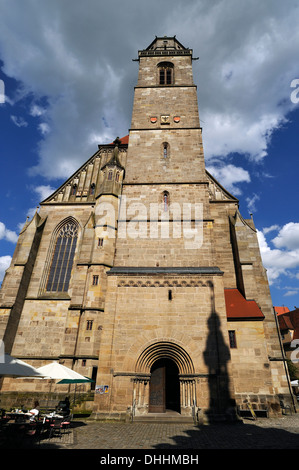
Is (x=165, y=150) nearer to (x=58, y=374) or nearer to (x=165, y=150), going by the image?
(x=165, y=150)

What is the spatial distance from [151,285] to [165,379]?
439 cm

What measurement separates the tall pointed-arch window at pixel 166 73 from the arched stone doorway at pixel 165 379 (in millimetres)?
20912

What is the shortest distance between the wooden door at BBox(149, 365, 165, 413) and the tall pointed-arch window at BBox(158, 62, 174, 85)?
2169 centimetres

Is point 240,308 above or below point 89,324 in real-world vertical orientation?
above

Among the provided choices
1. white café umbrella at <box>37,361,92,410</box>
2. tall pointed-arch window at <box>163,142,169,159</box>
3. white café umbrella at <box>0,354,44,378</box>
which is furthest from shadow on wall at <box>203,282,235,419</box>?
tall pointed-arch window at <box>163,142,169,159</box>

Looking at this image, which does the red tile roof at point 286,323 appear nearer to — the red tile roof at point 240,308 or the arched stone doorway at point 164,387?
the red tile roof at point 240,308

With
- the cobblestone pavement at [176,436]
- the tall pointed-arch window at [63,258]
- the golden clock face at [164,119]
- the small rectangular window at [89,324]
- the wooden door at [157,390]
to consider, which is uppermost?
the golden clock face at [164,119]

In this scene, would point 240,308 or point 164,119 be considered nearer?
point 240,308

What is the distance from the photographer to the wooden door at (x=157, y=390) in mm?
11883

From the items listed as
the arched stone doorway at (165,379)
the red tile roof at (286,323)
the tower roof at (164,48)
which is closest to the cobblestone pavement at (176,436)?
the arched stone doorway at (165,379)

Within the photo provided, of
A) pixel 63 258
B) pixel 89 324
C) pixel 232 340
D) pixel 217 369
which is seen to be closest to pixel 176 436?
A: pixel 217 369

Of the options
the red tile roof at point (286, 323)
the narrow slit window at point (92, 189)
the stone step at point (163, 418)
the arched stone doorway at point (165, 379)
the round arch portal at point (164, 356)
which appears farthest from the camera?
the red tile roof at point (286, 323)

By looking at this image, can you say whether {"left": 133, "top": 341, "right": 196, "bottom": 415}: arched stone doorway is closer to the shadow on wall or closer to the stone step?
the stone step

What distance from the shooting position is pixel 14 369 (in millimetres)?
8453
